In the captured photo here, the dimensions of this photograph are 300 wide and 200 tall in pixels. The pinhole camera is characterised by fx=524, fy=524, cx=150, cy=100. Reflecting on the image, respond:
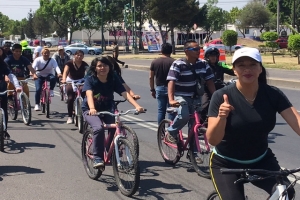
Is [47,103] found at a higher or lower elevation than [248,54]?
lower

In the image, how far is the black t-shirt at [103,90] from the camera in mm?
6824

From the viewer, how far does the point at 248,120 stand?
3668 millimetres

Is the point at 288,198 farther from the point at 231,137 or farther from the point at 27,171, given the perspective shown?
the point at 27,171

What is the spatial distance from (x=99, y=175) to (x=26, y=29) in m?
103

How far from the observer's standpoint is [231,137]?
374 centimetres

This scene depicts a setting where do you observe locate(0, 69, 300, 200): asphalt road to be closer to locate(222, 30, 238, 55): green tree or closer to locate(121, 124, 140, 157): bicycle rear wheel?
locate(121, 124, 140, 157): bicycle rear wheel

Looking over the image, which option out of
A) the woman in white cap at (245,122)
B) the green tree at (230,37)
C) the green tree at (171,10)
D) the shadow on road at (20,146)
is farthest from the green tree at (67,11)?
the woman in white cap at (245,122)

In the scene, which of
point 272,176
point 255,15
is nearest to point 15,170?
point 272,176

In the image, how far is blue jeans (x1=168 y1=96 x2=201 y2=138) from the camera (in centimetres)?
713

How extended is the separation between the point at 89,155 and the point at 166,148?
150 centimetres

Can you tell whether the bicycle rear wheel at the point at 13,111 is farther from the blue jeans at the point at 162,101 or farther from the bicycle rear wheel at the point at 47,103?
the blue jeans at the point at 162,101

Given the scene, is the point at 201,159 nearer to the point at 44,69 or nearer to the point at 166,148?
the point at 166,148

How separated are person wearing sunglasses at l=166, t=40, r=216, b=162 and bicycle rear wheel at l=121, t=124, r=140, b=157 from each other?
3.18ft

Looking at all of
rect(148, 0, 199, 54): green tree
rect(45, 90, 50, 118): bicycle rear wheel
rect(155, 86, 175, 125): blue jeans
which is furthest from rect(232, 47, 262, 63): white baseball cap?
rect(148, 0, 199, 54): green tree
